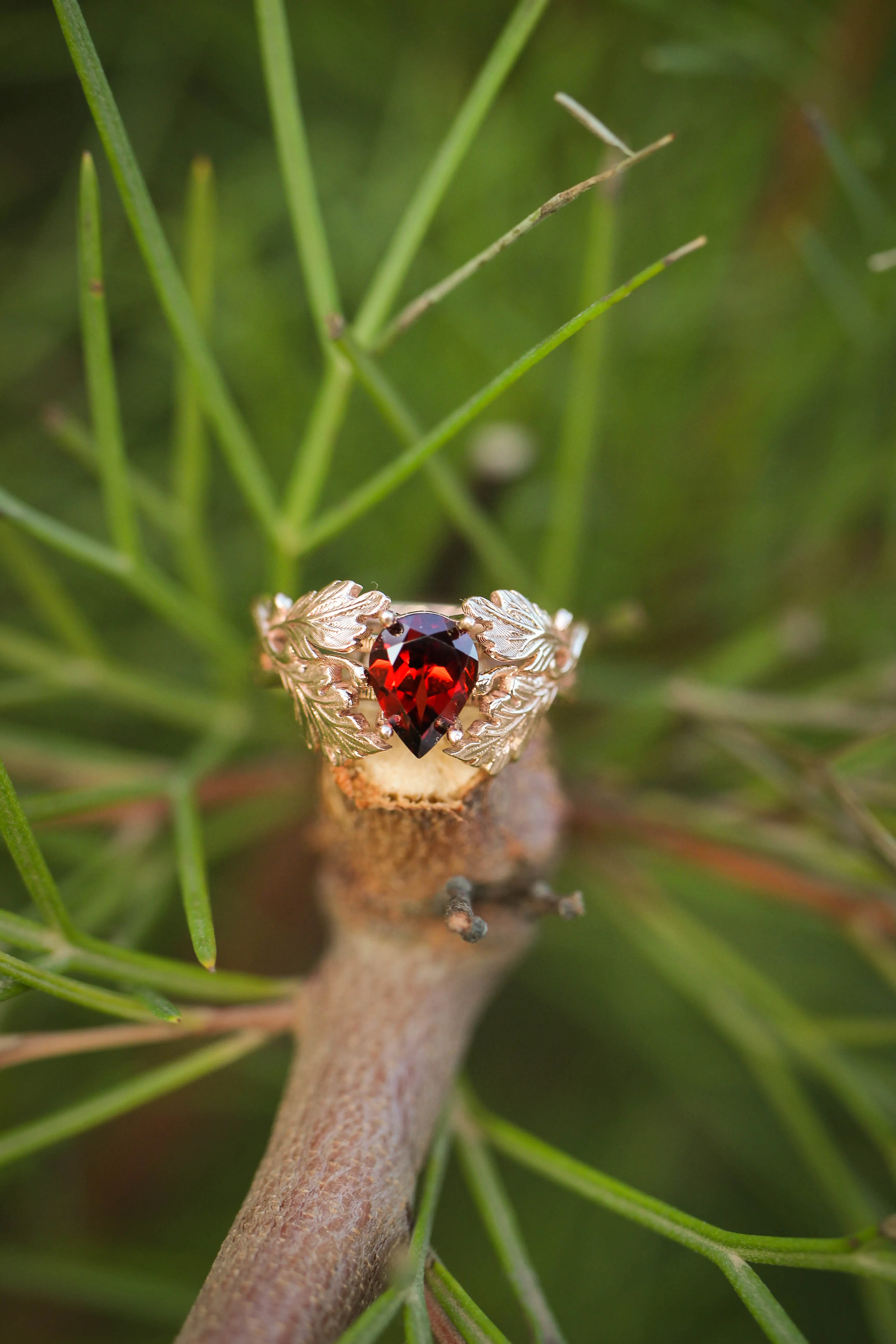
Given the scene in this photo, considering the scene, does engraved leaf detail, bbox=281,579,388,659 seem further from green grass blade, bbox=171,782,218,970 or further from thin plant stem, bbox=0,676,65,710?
thin plant stem, bbox=0,676,65,710

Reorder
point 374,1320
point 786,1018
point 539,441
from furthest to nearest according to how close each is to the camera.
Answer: point 539,441 → point 786,1018 → point 374,1320

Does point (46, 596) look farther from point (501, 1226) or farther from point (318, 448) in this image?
point (501, 1226)

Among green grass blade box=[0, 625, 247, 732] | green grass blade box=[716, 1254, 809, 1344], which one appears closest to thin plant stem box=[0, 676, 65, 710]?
green grass blade box=[0, 625, 247, 732]

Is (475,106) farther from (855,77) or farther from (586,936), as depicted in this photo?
(586,936)

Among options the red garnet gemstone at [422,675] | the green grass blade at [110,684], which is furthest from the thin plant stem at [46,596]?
the red garnet gemstone at [422,675]

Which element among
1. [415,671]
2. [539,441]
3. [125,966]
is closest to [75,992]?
[125,966]

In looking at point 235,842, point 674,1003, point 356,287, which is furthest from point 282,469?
point 674,1003

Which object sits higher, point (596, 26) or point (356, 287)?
point (596, 26)
